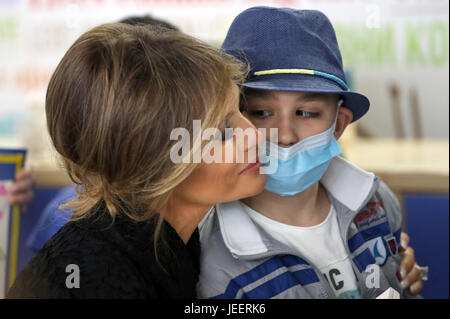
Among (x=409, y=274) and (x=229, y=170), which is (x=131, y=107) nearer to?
(x=229, y=170)

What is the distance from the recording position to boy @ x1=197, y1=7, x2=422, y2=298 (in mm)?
941

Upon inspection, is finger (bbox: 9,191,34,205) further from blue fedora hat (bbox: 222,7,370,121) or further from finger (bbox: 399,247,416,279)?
finger (bbox: 399,247,416,279)

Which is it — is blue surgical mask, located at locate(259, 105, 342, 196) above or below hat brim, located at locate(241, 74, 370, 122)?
below

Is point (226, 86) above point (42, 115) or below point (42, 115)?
above

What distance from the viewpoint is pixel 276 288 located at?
3.04ft

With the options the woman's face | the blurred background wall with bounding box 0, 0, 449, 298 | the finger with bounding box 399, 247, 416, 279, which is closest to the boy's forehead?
the woman's face

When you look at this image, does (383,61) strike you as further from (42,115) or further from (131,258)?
(131,258)

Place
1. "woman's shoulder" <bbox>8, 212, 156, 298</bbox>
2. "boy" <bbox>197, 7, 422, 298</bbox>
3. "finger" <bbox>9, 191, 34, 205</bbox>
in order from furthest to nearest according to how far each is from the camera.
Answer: "finger" <bbox>9, 191, 34, 205</bbox>, "boy" <bbox>197, 7, 422, 298</bbox>, "woman's shoulder" <bbox>8, 212, 156, 298</bbox>

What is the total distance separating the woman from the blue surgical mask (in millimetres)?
153

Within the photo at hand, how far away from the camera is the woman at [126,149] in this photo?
73 centimetres

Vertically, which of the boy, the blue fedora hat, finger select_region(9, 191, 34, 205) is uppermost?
the blue fedora hat

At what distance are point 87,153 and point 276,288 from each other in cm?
40

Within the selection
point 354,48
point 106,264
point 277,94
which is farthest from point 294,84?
point 354,48
